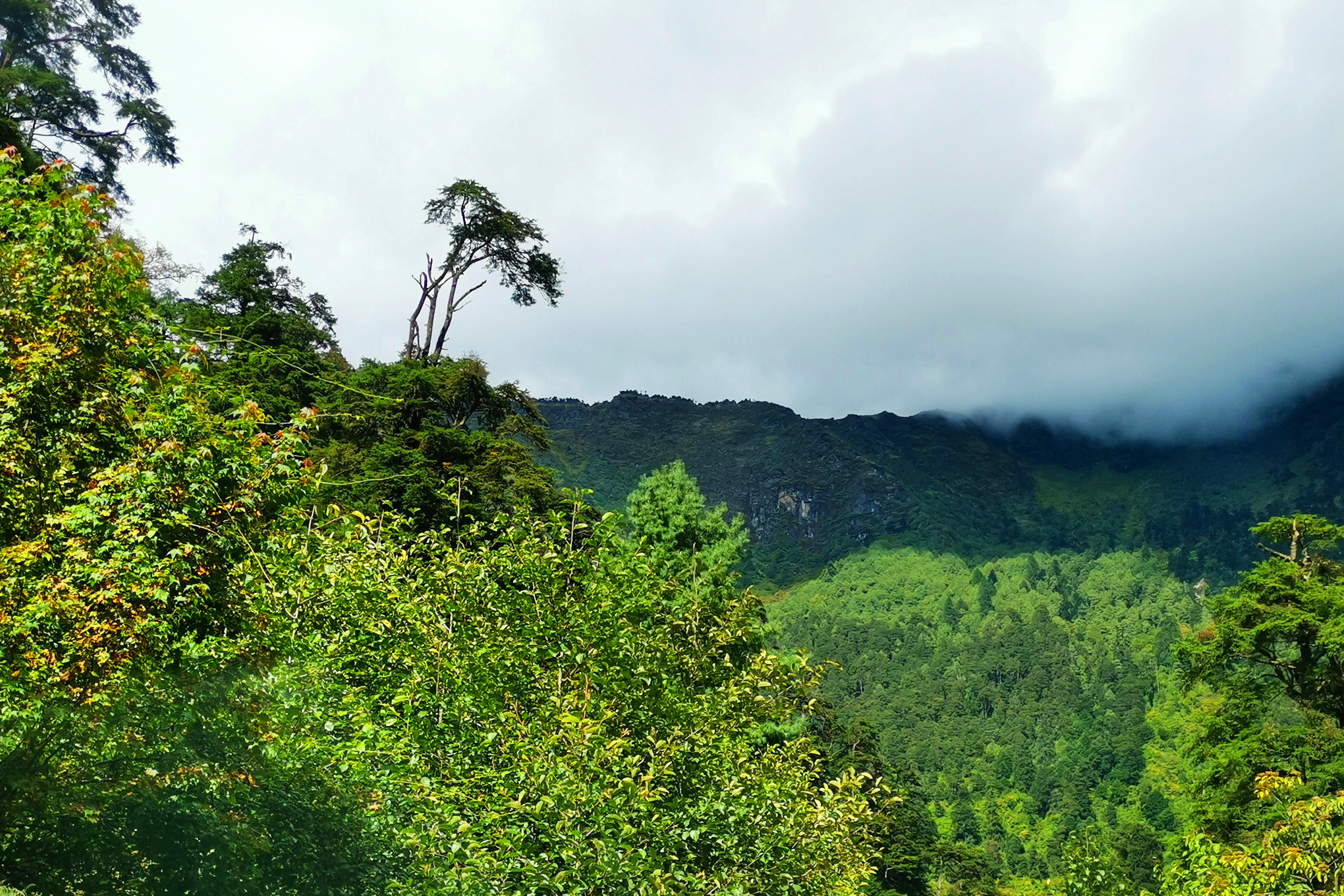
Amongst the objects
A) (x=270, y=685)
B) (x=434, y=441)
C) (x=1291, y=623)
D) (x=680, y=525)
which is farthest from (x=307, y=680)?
(x=1291, y=623)

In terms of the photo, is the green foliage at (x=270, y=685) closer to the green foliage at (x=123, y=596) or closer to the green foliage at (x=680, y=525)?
the green foliage at (x=123, y=596)

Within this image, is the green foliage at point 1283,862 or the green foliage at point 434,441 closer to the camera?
the green foliage at point 1283,862

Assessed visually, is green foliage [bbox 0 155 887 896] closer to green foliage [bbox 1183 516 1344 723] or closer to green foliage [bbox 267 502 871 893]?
green foliage [bbox 267 502 871 893]

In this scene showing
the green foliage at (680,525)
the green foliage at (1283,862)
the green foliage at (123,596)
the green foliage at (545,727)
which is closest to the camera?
the green foliage at (123,596)

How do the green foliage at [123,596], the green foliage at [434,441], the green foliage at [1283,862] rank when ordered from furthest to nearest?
the green foliage at [434,441] < the green foliage at [1283,862] < the green foliage at [123,596]

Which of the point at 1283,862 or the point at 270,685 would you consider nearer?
the point at 270,685

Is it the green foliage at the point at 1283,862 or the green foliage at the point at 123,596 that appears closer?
the green foliage at the point at 123,596

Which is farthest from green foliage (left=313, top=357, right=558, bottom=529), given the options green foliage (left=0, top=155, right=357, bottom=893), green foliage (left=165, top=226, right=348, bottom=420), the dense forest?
green foliage (left=0, top=155, right=357, bottom=893)

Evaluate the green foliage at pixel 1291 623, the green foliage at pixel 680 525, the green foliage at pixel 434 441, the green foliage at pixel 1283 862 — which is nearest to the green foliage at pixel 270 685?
the green foliage at pixel 1283 862

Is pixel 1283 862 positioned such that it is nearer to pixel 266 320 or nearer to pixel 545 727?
pixel 545 727

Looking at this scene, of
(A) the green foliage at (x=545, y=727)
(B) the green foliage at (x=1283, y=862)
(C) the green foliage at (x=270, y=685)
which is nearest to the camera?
(C) the green foliage at (x=270, y=685)

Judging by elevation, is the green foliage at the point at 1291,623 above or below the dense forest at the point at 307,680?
above

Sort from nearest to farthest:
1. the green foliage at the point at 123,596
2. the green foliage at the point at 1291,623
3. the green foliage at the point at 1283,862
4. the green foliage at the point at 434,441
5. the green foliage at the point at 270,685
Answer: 1. the green foliage at the point at 123,596
2. the green foliage at the point at 270,685
3. the green foliage at the point at 1283,862
4. the green foliage at the point at 434,441
5. the green foliage at the point at 1291,623

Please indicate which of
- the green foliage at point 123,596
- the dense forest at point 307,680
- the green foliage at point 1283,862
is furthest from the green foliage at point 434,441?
the green foliage at point 1283,862
